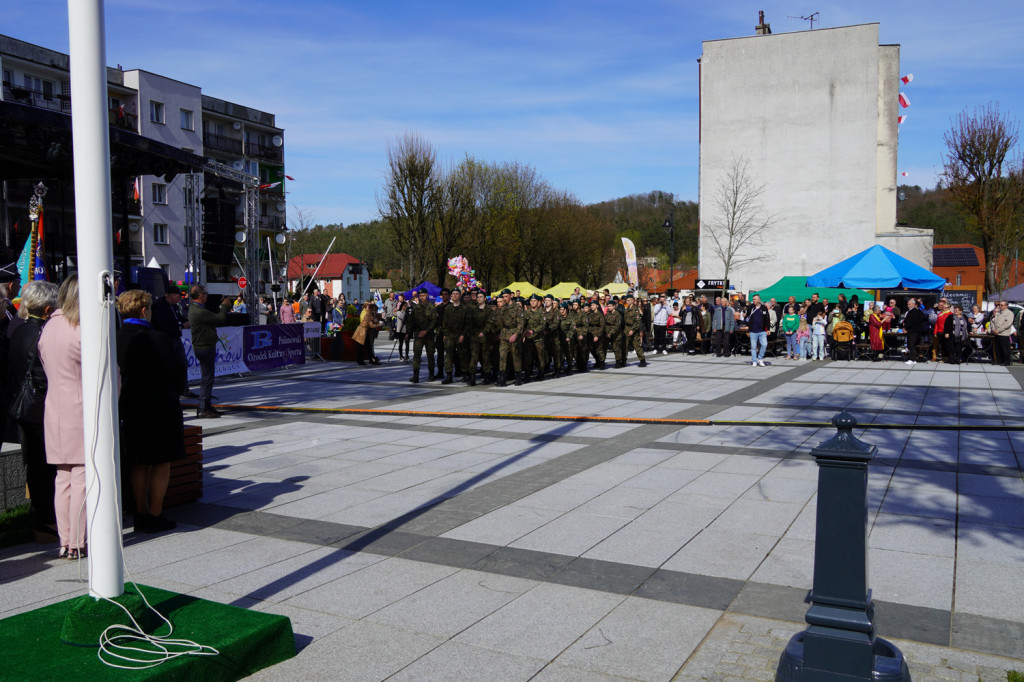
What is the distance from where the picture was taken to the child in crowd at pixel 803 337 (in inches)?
900

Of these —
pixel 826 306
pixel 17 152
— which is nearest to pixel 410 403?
pixel 17 152

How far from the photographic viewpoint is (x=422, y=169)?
4447 cm

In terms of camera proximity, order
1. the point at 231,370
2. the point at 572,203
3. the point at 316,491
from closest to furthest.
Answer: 1. the point at 316,491
2. the point at 231,370
3. the point at 572,203

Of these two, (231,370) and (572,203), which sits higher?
(572,203)

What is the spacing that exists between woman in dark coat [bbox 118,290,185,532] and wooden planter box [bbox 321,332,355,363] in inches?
638

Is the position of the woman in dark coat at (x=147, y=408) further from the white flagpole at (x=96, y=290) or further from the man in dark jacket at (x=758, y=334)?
the man in dark jacket at (x=758, y=334)

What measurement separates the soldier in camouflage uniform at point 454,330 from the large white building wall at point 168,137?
124ft

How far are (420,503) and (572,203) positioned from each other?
188 feet

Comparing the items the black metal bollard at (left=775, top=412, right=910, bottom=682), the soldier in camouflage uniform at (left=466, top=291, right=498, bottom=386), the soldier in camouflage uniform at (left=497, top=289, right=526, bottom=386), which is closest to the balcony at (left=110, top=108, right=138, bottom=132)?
the soldier in camouflage uniform at (left=466, top=291, right=498, bottom=386)

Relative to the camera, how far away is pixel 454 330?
52.9 feet

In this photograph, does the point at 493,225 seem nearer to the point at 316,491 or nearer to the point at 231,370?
the point at 231,370

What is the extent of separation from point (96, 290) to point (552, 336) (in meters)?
14.9

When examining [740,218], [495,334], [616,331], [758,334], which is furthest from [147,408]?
[740,218]

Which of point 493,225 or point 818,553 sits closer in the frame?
point 818,553
